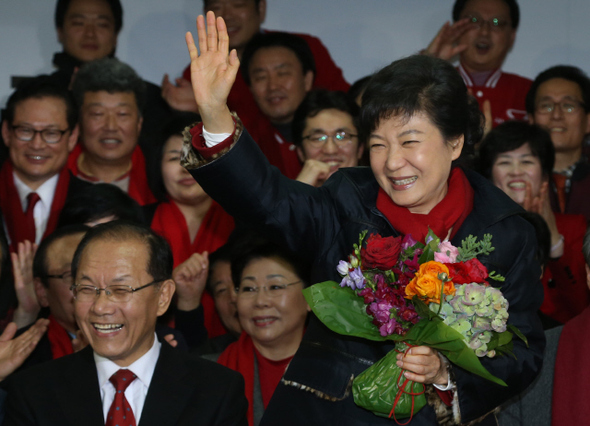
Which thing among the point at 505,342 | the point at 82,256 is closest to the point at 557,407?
the point at 505,342

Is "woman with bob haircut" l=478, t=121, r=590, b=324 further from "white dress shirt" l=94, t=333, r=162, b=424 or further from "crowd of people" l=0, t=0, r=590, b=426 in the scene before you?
"white dress shirt" l=94, t=333, r=162, b=424

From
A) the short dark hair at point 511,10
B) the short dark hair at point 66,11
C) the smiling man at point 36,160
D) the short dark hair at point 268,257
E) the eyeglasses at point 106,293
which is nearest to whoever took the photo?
the eyeglasses at point 106,293

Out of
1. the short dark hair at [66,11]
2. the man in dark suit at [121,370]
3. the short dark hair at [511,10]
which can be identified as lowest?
the man in dark suit at [121,370]

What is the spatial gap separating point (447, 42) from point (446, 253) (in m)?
2.68

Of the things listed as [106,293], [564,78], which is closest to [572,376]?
[106,293]

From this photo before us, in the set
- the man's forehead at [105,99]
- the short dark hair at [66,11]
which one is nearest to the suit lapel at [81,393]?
the man's forehead at [105,99]

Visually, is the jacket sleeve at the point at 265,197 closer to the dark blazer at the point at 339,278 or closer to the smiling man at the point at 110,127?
the dark blazer at the point at 339,278

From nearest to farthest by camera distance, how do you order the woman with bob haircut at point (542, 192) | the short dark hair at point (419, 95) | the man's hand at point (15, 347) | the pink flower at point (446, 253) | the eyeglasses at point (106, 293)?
the pink flower at point (446, 253), the short dark hair at point (419, 95), the eyeglasses at point (106, 293), the man's hand at point (15, 347), the woman with bob haircut at point (542, 192)

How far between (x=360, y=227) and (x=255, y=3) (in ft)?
9.50

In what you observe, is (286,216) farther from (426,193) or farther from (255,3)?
(255,3)

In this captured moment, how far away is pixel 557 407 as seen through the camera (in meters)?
2.48

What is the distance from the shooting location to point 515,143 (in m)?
3.40

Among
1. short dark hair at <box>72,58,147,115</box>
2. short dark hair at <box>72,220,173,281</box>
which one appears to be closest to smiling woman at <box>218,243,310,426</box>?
short dark hair at <box>72,220,173,281</box>

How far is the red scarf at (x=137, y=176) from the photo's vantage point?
12.5ft
